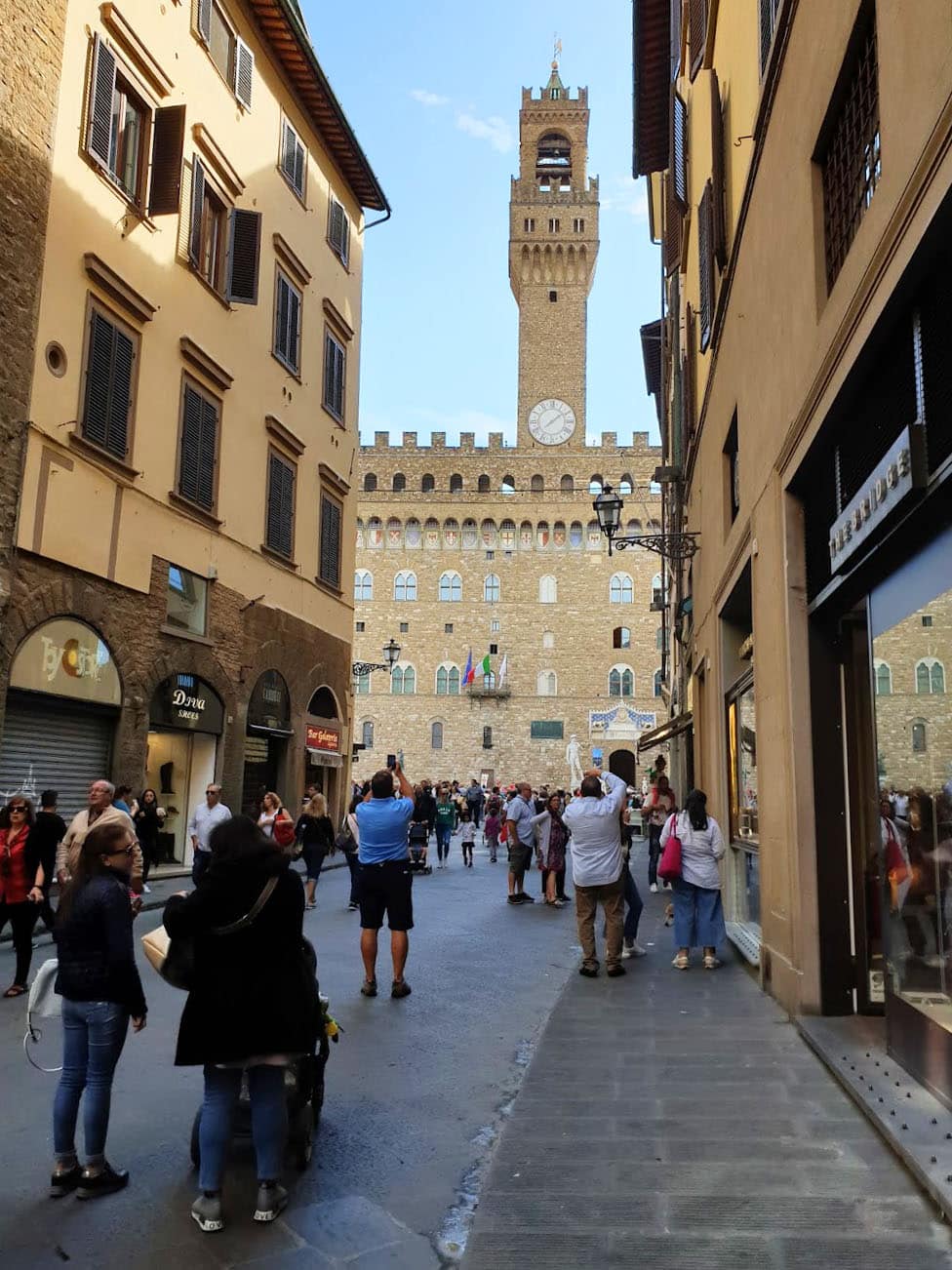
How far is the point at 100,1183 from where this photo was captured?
3.89m

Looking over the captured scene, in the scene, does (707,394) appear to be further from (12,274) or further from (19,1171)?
(19,1171)

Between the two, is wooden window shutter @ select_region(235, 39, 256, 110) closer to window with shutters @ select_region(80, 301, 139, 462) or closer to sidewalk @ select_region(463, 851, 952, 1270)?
window with shutters @ select_region(80, 301, 139, 462)

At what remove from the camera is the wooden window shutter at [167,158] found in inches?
599

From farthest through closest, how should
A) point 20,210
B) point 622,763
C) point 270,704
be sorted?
1. point 622,763
2. point 270,704
3. point 20,210

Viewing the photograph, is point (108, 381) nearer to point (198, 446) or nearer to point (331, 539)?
point (198, 446)

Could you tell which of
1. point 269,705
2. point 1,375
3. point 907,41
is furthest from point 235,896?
point 269,705

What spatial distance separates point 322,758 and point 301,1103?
17.8m

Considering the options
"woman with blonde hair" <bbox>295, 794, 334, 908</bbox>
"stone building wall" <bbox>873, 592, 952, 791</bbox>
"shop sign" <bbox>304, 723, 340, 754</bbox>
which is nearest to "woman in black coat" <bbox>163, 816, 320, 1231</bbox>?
"stone building wall" <bbox>873, 592, 952, 791</bbox>

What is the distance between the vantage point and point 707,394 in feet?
40.6

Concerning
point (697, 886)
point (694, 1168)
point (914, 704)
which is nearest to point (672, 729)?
point (697, 886)

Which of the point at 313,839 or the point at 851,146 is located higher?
the point at 851,146

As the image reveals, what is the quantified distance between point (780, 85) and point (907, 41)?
3329 mm

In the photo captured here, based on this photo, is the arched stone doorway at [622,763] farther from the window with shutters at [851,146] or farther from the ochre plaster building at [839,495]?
the window with shutters at [851,146]

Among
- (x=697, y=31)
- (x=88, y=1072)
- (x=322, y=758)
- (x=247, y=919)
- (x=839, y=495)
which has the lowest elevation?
(x=88, y=1072)
